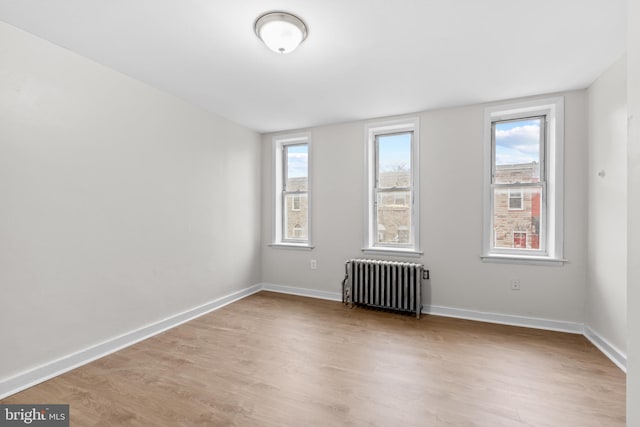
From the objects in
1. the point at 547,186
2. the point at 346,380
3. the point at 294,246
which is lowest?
the point at 346,380

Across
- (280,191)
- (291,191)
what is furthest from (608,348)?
(280,191)

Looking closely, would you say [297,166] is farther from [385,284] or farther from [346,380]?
[346,380]

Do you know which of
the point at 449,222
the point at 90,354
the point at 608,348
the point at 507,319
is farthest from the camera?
the point at 449,222

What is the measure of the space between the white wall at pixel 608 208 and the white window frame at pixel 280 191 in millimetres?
3271

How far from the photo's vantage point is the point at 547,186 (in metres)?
3.22

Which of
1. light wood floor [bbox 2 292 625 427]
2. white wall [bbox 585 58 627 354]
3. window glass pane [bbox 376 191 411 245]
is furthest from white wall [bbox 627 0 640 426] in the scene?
window glass pane [bbox 376 191 411 245]

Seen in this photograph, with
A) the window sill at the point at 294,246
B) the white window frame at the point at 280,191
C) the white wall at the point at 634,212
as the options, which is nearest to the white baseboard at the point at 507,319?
the window sill at the point at 294,246

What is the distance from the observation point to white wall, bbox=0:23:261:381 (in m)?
2.04

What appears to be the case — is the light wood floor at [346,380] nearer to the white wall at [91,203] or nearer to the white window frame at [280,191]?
the white wall at [91,203]

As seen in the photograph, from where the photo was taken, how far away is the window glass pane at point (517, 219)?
3.29 metres

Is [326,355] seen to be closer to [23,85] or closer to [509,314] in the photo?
[509,314]

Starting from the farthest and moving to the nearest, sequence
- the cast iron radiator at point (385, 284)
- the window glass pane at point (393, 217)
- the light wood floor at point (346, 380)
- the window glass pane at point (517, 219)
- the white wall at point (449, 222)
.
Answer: the window glass pane at point (393, 217) < the cast iron radiator at point (385, 284) < the window glass pane at point (517, 219) < the white wall at point (449, 222) < the light wood floor at point (346, 380)

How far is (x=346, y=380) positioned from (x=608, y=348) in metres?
2.40

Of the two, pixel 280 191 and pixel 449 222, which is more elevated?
pixel 280 191
